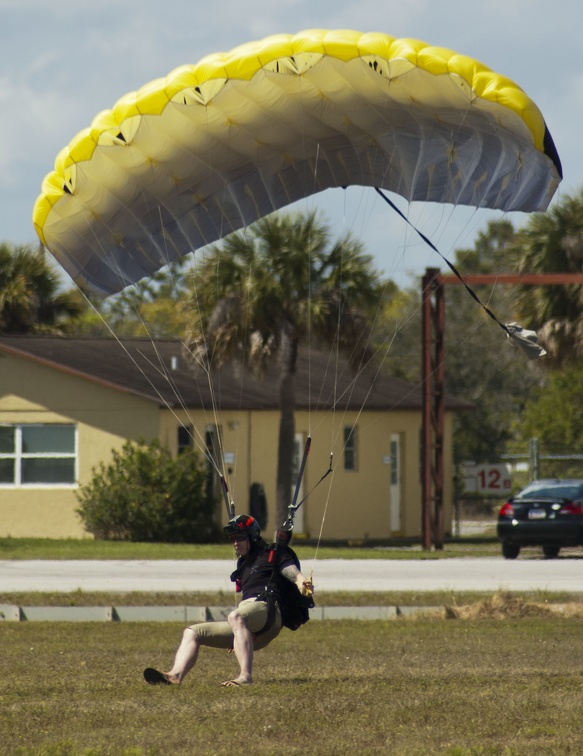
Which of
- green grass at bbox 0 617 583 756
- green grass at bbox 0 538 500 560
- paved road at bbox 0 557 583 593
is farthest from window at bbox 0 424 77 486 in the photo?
green grass at bbox 0 617 583 756

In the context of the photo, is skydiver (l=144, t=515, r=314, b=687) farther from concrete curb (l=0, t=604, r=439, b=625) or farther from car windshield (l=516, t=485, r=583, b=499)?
car windshield (l=516, t=485, r=583, b=499)

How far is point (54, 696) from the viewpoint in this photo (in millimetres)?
10047

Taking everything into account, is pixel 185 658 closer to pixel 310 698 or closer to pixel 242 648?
pixel 242 648

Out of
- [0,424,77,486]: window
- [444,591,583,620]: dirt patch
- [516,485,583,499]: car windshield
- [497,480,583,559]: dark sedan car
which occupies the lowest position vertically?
[444,591,583,620]: dirt patch

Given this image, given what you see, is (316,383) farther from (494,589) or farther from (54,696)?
(54,696)

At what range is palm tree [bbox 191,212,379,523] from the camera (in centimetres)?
3153

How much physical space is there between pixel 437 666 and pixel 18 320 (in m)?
28.7

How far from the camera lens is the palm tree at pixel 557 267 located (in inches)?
1236

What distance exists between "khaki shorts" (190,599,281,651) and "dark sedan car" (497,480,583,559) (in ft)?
56.5

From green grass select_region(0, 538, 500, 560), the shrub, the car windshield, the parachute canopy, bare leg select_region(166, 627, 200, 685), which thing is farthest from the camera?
the shrub

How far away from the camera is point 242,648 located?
34.5ft

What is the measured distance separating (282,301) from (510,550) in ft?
26.1

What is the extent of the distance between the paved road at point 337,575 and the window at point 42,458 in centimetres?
700

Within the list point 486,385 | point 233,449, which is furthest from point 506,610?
point 486,385
